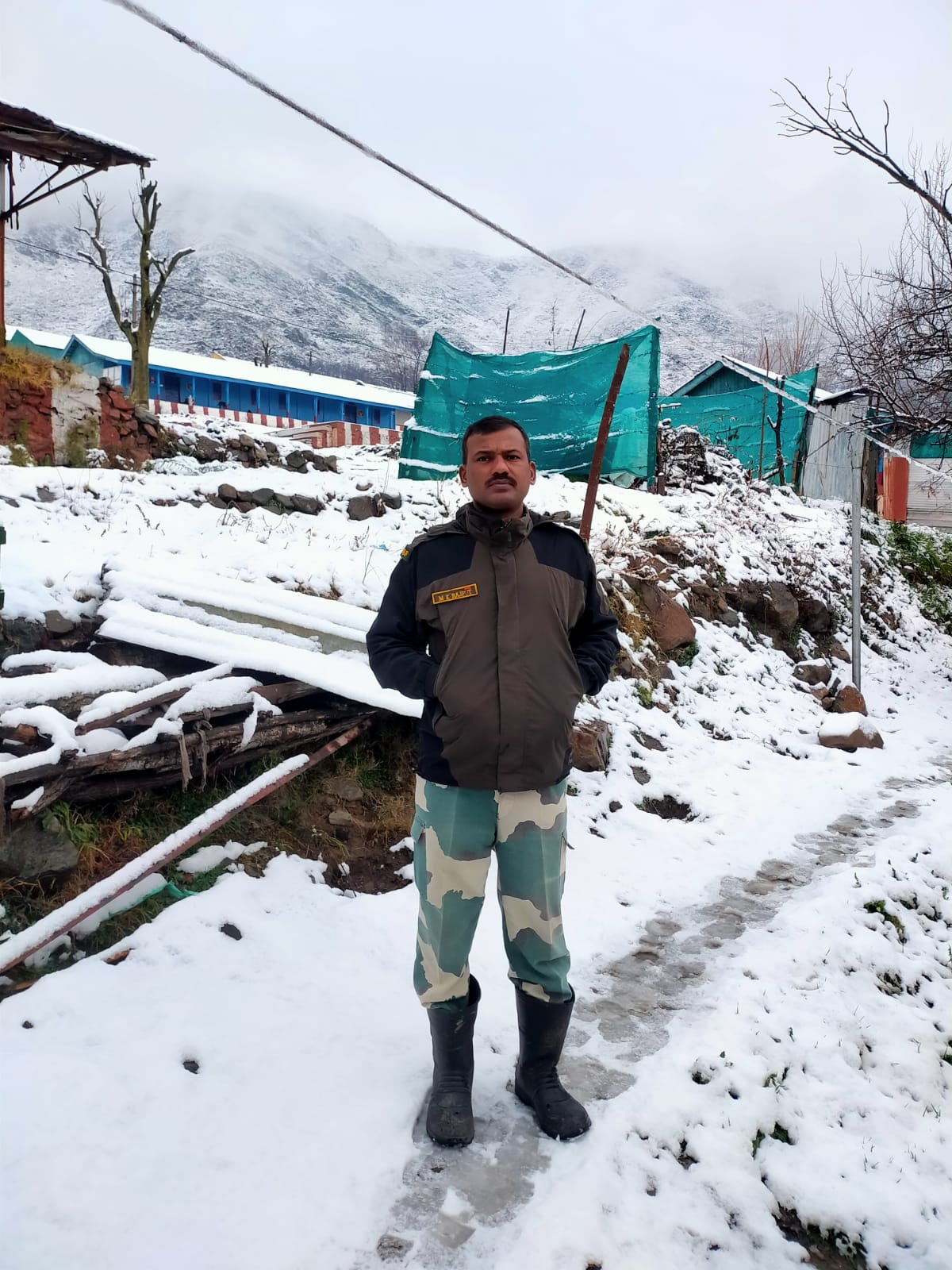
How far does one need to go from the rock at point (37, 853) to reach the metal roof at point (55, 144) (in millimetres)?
11562

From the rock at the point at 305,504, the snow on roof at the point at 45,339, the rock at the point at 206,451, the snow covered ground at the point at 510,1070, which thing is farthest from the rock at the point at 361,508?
the snow on roof at the point at 45,339

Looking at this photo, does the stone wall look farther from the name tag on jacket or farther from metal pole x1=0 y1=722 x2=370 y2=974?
the name tag on jacket

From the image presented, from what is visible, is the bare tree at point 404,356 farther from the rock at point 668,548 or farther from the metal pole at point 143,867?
the metal pole at point 143,867

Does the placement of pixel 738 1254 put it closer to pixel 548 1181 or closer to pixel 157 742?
pixel 548 1181

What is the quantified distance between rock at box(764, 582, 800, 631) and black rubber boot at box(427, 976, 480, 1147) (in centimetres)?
804

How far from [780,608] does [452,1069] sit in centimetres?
828

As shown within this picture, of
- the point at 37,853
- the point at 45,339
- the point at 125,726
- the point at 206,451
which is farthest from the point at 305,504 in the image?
the point at 45,339

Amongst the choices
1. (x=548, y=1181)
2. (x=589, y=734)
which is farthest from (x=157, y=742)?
(x=589, y=734)

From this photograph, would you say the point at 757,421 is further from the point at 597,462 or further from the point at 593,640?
the point at 593,640

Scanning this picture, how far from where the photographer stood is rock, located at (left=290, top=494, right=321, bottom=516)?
7.55m

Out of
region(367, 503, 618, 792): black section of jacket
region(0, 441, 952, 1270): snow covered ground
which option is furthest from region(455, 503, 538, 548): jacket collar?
region(0, 441, 952, 1270): snow covered ground

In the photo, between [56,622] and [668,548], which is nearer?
[56,622]

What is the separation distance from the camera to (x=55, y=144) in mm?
11273

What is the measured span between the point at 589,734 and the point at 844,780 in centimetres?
251
